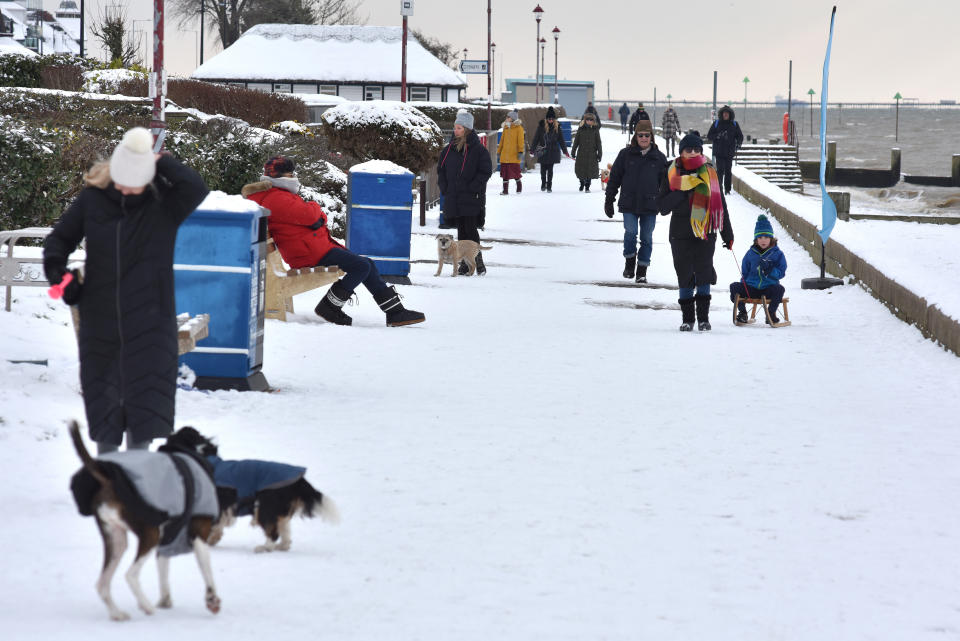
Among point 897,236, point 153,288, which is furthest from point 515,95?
point 153,288

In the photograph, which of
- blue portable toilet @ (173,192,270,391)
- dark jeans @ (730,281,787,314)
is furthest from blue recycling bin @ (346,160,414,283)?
blue portable toilet @ (173,192,270,391)

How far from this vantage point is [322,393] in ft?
27.5

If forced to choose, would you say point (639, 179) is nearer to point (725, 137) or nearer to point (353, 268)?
point (353, 268)

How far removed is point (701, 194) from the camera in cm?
1148

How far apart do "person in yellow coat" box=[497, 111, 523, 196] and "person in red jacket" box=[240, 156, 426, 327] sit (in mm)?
19108

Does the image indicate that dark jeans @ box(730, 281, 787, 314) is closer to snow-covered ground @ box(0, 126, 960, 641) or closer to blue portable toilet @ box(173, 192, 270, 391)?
snow-covered ground @ box(0, 126, 960, 641)

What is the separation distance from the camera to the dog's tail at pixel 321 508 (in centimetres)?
491

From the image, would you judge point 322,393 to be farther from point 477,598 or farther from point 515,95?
point 515,95

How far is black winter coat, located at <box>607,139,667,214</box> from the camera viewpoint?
1552 centimetres

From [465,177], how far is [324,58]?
54199 millimetres

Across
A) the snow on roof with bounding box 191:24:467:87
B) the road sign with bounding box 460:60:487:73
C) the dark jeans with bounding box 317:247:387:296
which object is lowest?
the dark jeans with bounding box 317:247:387:296

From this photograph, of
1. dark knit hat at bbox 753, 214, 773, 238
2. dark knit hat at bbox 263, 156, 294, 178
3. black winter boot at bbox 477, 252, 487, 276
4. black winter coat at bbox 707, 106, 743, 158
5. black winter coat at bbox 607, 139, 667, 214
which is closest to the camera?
dark knit hat at bbox 263, 156, 294, 178

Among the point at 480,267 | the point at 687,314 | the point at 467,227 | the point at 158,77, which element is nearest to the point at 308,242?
the point at 158,77

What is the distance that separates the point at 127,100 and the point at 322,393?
15424 millimetres
